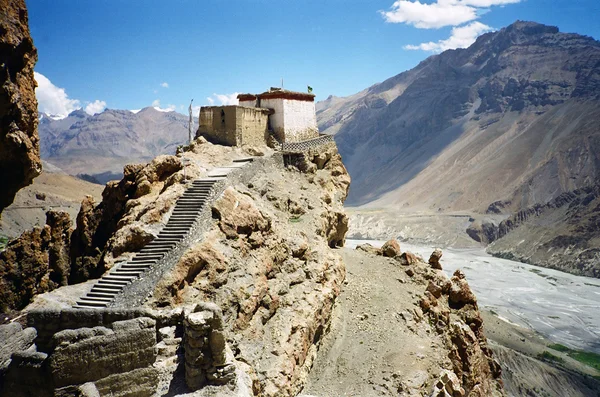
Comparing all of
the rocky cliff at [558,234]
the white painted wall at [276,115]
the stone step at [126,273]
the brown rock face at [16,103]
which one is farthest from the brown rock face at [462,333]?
the rocky cliff at [558,234]

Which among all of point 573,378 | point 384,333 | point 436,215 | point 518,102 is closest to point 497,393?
point 384,333

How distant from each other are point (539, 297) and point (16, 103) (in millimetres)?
71713

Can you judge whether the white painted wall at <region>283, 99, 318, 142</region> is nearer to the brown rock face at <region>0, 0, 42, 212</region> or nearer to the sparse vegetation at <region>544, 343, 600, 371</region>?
the brown rock face at <region>0, 0, 42, 212</region>

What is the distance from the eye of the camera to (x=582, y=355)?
49.1 meters

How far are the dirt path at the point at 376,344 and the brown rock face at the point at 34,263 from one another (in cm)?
1305

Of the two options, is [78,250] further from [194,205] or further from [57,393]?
[57,393]

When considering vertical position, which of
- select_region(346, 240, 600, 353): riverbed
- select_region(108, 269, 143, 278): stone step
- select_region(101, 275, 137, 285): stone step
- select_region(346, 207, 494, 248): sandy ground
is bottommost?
select_region(346, 240, 600, 353): riverbed

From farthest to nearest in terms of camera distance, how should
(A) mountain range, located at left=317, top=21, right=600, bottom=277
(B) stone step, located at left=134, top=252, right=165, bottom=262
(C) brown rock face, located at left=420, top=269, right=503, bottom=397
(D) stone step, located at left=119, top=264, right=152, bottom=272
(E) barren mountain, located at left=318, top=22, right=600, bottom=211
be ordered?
1. (E) barren mountain, located at left=318, top=22, right=600, bottom=211
2. (A) mountain range, located at left=317, top=21, right=600, bottom=277
3. (C) brown rock face, located at left=420, top=269, right=503, bottom=397
4. (B) stone step, located at left=134, top=252, right=165, bottom=262
5. (D) stone step, located at left=119, top=264, right=152, bottom=272

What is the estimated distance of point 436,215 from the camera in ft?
397

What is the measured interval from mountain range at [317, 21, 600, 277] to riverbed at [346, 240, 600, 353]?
618cm

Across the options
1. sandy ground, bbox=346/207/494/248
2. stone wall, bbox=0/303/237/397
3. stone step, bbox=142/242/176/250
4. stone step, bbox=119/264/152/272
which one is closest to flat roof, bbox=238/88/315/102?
stone step, bbox=142/242/176/250

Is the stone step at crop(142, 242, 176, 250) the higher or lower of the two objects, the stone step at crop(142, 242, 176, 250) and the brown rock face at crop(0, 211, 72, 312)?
the higher

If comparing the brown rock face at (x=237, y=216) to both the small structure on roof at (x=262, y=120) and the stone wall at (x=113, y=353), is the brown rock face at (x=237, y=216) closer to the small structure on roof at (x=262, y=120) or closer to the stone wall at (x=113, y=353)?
the stone wall at (x=113, y=353)

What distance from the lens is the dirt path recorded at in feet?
68.0
